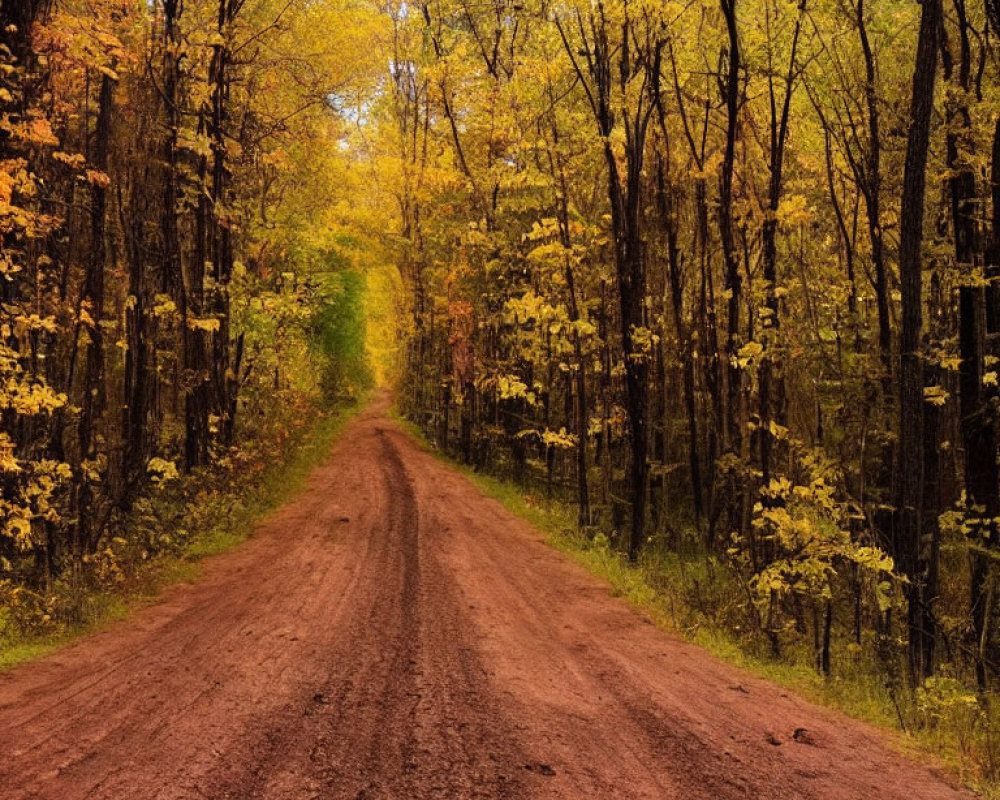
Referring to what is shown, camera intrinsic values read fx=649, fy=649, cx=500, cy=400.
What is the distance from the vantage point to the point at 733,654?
785 cm

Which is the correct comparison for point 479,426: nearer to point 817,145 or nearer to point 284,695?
point 817,145

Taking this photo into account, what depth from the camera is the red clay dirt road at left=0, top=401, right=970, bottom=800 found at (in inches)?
167

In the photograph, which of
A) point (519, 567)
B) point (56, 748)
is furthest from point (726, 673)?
point (56, 748)

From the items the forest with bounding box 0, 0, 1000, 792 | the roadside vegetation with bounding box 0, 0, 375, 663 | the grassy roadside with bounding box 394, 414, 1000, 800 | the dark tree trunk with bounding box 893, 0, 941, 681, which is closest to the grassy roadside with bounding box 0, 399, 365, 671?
the roadside vegetation with bounding box 0, 0, 375, 663

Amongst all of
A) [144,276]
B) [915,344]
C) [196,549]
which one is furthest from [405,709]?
[144,276]

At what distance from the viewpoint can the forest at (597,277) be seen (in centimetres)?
765

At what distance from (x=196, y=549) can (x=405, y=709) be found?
24.8 feet

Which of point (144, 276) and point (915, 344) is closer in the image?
point (915, 344)

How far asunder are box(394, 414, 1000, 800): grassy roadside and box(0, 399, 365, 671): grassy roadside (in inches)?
233

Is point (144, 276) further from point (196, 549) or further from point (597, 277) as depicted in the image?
point (597, 277)

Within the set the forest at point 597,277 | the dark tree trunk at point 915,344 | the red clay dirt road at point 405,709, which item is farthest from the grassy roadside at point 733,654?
the dark tree trunk at point 915,344

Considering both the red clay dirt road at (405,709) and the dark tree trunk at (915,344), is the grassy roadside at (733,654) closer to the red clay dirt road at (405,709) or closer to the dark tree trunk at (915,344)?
the red clay dirt road at (405,709)

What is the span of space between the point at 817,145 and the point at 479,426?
12.9 m

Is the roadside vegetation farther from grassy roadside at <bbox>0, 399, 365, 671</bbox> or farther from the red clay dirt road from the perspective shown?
the red clay dirt road
